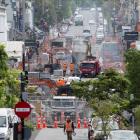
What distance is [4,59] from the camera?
132 ft

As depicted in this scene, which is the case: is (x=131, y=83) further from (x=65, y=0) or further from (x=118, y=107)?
(x=65, y=0)

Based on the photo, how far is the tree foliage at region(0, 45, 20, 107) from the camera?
3974cm

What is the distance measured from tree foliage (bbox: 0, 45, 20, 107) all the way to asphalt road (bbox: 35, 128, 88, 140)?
6.50ft

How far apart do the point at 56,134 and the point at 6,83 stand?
10.5ft

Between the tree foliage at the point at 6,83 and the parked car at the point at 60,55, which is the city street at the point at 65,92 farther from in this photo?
the parked car at the point at 60,55

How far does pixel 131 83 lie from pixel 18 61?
3180 cm

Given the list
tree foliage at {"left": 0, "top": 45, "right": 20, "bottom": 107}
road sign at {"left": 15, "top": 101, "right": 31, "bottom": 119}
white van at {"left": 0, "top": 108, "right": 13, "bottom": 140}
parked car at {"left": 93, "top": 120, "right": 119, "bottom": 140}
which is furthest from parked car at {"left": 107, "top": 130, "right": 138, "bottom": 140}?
tree foliage at {"left": 0, "top": 45, "right": 20, "bottom": 107}

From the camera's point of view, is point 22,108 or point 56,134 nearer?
point 22,108

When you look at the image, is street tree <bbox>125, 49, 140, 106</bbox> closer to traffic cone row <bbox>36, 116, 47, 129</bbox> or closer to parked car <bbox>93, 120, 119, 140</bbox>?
traffic cone row <bbox>36, 116, 47, 129</bbox>

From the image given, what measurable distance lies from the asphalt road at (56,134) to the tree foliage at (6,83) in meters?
1.98

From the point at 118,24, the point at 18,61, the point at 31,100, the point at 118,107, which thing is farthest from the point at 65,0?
the point at 118,107

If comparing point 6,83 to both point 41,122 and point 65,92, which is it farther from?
point 65,92

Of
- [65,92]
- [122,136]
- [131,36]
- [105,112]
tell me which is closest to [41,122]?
[105,112]

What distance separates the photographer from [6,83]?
131 ft
